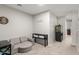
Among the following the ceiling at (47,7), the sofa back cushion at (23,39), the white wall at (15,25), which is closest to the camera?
the ceiling at (47,7)

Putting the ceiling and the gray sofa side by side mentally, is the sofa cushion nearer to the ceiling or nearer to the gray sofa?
the gray sofa

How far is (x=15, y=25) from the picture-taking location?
1.39 metres

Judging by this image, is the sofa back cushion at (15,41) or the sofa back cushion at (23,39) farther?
the sofa back cushion at (23,39)

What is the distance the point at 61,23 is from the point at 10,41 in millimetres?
1204

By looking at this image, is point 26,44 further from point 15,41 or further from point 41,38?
point 41,38

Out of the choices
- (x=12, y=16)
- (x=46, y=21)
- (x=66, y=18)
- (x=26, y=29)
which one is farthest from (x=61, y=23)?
(x=12, y=16)

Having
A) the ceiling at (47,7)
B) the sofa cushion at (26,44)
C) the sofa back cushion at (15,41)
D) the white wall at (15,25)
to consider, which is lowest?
the sofa cushion at (26,44)

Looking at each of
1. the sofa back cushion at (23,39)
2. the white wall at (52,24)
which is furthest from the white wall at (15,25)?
the white wall at (52,24)

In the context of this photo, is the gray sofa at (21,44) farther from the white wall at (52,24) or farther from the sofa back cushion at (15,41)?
the white wall at (52,24)

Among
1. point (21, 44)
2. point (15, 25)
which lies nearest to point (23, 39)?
point (21, 44)

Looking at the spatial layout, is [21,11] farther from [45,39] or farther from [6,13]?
[45,39]

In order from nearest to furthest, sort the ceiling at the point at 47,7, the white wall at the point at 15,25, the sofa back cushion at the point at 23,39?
the ceiling at the point at 47,7 → the white wall at the point at 15,25 → the sofa back cushion at the point at 23,39

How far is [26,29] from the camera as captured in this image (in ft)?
4.72

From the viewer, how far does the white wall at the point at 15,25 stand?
1268 mm
